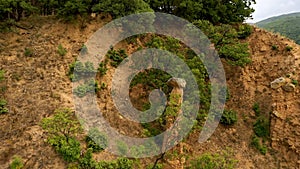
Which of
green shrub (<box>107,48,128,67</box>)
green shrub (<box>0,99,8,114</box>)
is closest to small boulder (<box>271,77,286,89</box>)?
green shrub (<box>107,48,128,67</box>)

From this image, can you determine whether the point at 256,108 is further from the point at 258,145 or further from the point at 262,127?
the point at 258,145

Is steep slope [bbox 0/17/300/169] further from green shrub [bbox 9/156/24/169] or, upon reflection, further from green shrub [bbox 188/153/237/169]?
green shrub [bbox 188/153/237/169]

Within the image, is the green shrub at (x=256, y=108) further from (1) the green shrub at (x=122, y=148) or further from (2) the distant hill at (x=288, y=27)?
(2) the distant hill at (x=288, y=27)

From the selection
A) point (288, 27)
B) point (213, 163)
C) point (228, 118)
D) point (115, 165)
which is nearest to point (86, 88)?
point (115, 165)

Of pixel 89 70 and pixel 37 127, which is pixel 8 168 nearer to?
pixel 37 127

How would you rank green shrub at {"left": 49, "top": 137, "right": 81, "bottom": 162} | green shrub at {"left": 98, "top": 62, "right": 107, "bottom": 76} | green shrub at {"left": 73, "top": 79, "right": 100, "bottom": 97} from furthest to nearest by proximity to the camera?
1. green shrub at {"left": 98, "top": 62, "right": 107, "bottom": 76}
2. green shrub at {"left": 73, "top": 79, "right": 100, "bottom": 97}
3. green shrub at {"left": 49, "top": 137, "right": 81, "bottom": 162}
